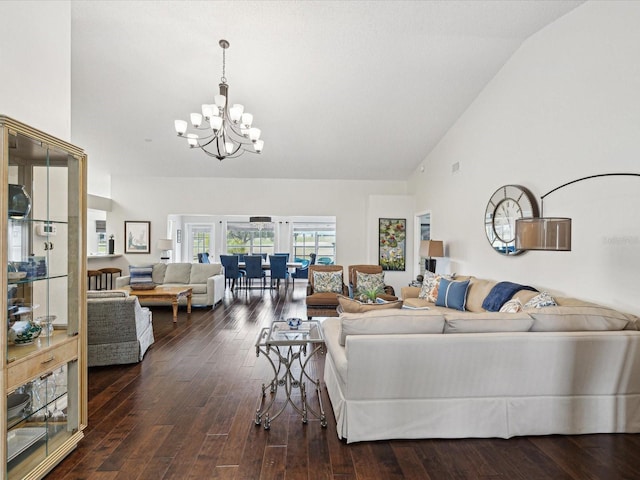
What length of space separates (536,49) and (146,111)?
223 inches

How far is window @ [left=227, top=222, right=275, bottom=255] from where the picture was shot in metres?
11.0

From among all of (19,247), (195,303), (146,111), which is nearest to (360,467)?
(19,247)

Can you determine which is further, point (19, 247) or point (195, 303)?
point (195, 303)

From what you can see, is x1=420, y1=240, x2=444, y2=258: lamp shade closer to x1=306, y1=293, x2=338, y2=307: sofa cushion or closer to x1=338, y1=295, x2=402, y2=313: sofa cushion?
x1=306, y1=293, x2=338, y2=307: sofa cushion

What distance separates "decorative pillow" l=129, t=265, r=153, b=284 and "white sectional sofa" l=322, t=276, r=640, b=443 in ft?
18.3

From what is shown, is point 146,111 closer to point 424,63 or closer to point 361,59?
point 361,59

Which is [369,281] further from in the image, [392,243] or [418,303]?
[392,243]

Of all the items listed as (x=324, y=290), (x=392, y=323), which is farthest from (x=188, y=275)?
(x=392, y=323)

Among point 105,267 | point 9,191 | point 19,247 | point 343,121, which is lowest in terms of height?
point 105,267

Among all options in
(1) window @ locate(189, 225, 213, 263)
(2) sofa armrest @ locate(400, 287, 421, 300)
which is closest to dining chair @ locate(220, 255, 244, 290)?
(1) window @ locate(189, 225, 213, 263)

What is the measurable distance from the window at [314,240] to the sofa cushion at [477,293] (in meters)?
6.73

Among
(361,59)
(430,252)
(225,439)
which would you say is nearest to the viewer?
(225,439)

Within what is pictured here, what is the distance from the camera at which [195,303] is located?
6273 millimetres

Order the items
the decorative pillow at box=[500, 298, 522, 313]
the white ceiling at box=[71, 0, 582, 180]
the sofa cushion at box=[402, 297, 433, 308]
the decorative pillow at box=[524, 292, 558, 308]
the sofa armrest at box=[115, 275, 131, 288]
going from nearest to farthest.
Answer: the decorative pillow at box=[524, 292, 558, 308]
the decorative pillow at box=[500, 298, 522, 313]
the white ceiling at box=[71, 0, 582, 180]
the sofa cushion at box=[402, 297, 433, 308]
the sofa armrest at box=[115, 275, 131, 288]
